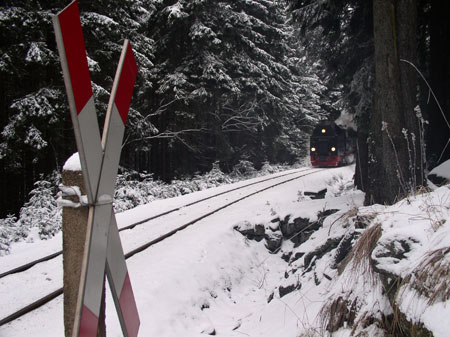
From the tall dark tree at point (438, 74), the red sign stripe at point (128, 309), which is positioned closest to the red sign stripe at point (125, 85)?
the red sign stripe at point (128, 309)

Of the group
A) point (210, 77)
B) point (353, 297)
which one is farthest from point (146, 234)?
point (210, 77)

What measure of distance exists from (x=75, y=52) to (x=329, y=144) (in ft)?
85.3

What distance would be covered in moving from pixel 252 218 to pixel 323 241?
298cm

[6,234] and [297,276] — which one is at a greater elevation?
[6,234]

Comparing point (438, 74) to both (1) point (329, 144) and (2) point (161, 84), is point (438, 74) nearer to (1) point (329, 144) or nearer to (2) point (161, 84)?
(2) point (161, 84)

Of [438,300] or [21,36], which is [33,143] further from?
[438,300]

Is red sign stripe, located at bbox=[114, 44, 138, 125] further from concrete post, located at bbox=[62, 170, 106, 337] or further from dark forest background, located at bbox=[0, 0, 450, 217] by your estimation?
dark forest background, located at bbox=[0, 0, 450, 217]

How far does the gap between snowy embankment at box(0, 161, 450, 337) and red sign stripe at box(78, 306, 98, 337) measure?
1.67m

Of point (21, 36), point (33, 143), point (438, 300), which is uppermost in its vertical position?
point (21, 36)

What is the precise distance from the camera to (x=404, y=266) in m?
2.29

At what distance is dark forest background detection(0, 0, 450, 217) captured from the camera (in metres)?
6.21

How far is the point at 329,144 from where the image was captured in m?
25.5

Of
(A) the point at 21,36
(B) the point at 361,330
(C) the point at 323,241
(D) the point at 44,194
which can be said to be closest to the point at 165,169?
(D) the point at 44,194

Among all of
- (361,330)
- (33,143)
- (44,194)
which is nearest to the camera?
(361,330)
